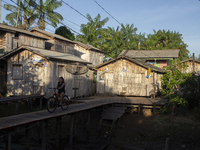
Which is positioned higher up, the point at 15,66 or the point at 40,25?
the point at 40,25

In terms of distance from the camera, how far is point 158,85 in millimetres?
21047

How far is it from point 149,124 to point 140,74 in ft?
21.0

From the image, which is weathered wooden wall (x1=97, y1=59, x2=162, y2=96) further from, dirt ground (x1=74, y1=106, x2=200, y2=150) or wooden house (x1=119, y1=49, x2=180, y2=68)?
wooden house (x1=119, y1=49, x2=180, y2=68)

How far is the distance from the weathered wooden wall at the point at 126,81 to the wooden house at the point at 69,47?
10.1 m

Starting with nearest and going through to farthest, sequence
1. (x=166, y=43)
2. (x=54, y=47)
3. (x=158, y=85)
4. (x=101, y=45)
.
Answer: (x=158, y=85) < (x=54, y=47) < (x=101, y=45) < (x=166, y=43)

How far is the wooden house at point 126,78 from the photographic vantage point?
1933cm

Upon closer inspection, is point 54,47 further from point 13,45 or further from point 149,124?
point 149,124

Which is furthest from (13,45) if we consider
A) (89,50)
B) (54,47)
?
(89,50)

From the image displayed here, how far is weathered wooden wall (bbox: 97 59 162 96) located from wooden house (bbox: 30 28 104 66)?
10.1 m

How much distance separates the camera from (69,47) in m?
30.8

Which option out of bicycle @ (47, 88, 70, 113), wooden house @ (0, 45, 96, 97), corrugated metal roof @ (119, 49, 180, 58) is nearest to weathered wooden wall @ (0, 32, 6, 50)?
wooden house @ (0, 45, 96, 97)

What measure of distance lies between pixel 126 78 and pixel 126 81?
1.01 feet

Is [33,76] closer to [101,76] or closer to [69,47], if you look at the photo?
[101,76]

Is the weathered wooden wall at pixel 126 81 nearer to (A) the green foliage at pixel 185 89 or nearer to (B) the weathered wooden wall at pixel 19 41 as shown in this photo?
(A) the green foliage at pixel 185 89
